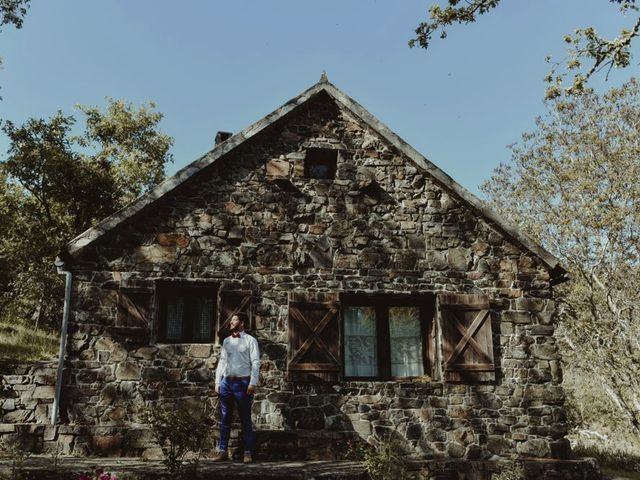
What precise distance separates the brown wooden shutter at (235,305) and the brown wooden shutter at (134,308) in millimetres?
1132

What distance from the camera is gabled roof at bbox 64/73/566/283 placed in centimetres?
800

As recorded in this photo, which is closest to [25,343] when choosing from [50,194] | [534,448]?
[50,194]

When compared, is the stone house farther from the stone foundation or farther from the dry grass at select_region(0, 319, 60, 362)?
the dry grass at select_region(0, 319, 60, 362)

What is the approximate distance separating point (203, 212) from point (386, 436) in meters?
4.71

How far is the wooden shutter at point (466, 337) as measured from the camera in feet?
26.8

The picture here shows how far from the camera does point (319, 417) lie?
7832 millimetres

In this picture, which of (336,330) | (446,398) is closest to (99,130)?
(336,330)

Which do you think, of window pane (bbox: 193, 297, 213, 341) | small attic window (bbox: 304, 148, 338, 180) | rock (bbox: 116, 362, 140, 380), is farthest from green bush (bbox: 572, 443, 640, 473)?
rock (bbox: 116, 362, 140, 380)

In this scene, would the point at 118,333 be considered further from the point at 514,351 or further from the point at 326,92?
the point at 514,351

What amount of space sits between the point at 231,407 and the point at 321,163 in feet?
15.3

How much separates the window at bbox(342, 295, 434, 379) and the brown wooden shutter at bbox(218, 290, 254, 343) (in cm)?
163

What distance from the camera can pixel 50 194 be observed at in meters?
20.4

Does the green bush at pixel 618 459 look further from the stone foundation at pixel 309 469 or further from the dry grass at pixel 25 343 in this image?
the dry grass at pixel 25 343

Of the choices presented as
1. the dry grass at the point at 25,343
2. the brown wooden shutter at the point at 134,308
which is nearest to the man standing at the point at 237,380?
the brown wooden shutter at the point at 134,308
